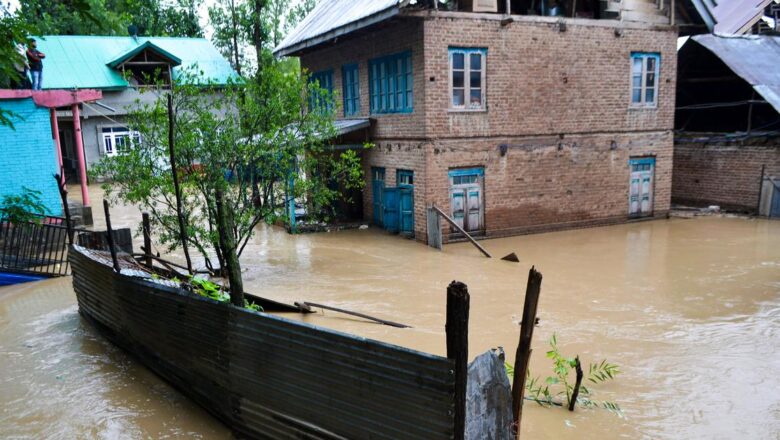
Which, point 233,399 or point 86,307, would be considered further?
point 86,307

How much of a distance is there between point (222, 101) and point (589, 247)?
9266 mm

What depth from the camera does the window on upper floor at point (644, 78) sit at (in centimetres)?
1648

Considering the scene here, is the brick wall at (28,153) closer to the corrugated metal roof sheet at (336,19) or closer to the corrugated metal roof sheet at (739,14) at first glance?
the corrugated metal roof sheet at (336,19)

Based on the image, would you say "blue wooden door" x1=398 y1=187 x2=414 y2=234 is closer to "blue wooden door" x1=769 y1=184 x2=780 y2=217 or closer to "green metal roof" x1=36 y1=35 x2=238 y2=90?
"blue wooden door" x1=769 y1=184 x2=780 y2=217

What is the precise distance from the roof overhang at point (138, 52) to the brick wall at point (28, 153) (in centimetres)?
1299

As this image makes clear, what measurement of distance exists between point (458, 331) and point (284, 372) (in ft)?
6.04

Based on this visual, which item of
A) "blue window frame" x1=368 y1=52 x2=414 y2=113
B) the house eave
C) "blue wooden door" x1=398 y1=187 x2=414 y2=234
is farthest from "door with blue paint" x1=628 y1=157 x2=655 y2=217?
the house eave

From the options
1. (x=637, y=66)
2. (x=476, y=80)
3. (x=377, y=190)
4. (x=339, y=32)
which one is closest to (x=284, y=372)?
(x=476, y=80)

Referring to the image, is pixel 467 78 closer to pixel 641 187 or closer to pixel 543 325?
pixel 641 187

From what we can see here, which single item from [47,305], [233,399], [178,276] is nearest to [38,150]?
[47,305]

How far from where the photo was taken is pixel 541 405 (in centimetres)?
605

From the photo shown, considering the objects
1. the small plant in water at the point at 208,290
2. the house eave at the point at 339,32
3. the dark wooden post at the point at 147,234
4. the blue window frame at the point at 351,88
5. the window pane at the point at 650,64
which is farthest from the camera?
the blue window frame at the point at 351,88

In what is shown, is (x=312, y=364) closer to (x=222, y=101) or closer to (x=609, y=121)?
(x=222, y=101)

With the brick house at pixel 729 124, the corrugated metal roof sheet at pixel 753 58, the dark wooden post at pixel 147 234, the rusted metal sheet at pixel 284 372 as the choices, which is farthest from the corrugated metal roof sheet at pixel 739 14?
the rusted metal sheet at pixel 284 372
